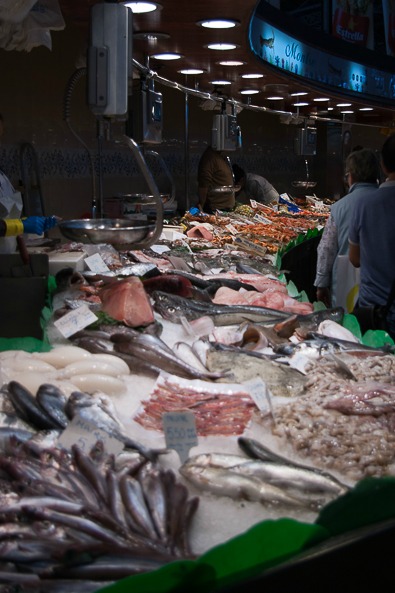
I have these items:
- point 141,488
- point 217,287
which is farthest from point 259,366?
point 217,287

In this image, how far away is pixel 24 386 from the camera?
2.53m

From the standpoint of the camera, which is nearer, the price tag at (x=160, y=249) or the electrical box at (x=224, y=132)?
the price tag at (x=160, y=249)

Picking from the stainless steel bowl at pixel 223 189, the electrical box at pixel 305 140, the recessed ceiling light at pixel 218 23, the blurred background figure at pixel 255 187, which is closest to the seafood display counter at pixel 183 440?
the recessed ceiling light at pixel 218 23

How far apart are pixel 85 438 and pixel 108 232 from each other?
118 centimetres

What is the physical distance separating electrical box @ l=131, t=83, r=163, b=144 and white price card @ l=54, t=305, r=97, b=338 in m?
1.82

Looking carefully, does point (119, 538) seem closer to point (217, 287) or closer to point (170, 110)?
point (217, 287)

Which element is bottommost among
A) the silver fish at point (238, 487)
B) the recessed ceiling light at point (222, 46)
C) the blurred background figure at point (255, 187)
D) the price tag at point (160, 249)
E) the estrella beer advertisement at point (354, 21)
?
the silver fish at point (238, 487)

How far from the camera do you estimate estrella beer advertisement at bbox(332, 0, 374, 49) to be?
45.2 ft

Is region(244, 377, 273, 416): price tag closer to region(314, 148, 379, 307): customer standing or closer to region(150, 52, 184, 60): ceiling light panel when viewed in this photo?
region(314, 148, 379, 307): customer standing

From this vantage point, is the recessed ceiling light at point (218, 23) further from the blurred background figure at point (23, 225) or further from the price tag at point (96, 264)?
the blurred background figure at point (23, 225)

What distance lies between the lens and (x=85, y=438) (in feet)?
6.78

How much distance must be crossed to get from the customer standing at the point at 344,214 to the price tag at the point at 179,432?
4.26 meters

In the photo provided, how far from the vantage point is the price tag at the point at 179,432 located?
204 cm

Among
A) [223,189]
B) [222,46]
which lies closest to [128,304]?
[222,46]
